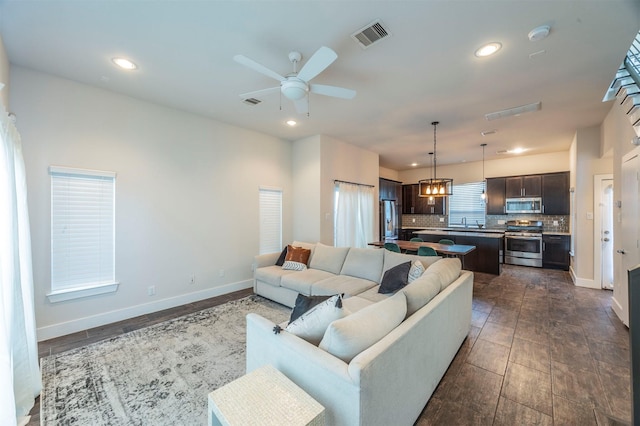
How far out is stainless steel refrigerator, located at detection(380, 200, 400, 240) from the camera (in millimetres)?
7651

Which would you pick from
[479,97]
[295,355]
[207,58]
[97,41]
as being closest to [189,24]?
[207,58]

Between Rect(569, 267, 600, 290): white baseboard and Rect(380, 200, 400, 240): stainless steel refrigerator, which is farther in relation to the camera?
Rect(380, 200, 400, 240): stainless steel refrigerator

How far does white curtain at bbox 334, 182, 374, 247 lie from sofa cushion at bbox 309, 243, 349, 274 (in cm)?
135

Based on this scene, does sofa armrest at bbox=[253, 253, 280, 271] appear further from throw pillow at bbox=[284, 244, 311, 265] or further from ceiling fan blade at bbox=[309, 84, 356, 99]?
ceiling fan blade at bbox=[309, 84, 356, 99]

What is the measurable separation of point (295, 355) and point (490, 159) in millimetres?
8464

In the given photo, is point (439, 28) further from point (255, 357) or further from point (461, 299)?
point (255, 357)

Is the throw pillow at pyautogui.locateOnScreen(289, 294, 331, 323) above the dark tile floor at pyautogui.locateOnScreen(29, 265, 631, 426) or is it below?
above

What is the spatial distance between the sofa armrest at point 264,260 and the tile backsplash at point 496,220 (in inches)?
252

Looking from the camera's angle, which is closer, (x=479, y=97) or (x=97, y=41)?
(x=97, y=41)

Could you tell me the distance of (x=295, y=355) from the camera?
1.48 metres

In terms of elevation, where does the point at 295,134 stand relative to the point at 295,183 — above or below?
above

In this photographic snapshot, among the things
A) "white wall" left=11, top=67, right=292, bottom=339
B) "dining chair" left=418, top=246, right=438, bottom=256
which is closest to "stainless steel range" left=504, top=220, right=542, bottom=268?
"dining chair" left=418, top=246, right=438, bottom=256

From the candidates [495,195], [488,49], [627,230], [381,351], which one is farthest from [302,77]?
[495,195]

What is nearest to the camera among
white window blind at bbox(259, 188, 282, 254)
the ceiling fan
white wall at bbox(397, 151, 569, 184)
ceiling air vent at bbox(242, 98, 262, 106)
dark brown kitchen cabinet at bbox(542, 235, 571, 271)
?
the ceiling fan
